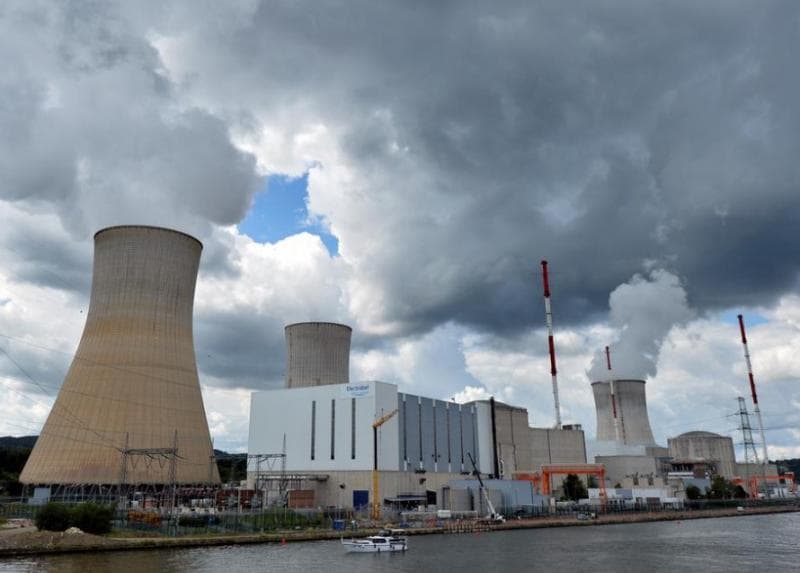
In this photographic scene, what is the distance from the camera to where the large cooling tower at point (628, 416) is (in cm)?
9469

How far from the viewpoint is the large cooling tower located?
311ft

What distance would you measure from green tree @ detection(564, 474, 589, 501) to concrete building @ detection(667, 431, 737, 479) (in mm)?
36960

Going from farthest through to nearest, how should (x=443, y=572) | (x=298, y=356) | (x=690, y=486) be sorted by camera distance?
(x=690, y=486) < (x=298, y=356) < (x=443, y=572)

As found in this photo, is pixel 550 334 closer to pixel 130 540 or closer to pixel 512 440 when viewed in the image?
pixel 512 440

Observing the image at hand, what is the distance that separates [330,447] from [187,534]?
2345cm

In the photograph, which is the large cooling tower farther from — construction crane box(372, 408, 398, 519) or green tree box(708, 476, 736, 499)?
construction crane box(372, 408, 398, 519)

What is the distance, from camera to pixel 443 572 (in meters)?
28.6

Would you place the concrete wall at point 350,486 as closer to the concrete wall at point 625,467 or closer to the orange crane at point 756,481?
the concrete wall at point 625,467

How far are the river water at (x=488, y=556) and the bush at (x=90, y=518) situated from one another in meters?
3.44

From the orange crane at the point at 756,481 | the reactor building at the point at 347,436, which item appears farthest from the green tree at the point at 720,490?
the reactor building at the point at 347,436

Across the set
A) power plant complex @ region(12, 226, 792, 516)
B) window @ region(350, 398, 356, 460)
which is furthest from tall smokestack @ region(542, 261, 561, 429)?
window @ region(350, 398, 356, 460)

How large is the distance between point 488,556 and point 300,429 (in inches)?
1264

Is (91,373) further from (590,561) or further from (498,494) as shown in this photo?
(498,494)

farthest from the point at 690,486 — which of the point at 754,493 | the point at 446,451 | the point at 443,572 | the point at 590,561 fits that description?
the point at 443,572
